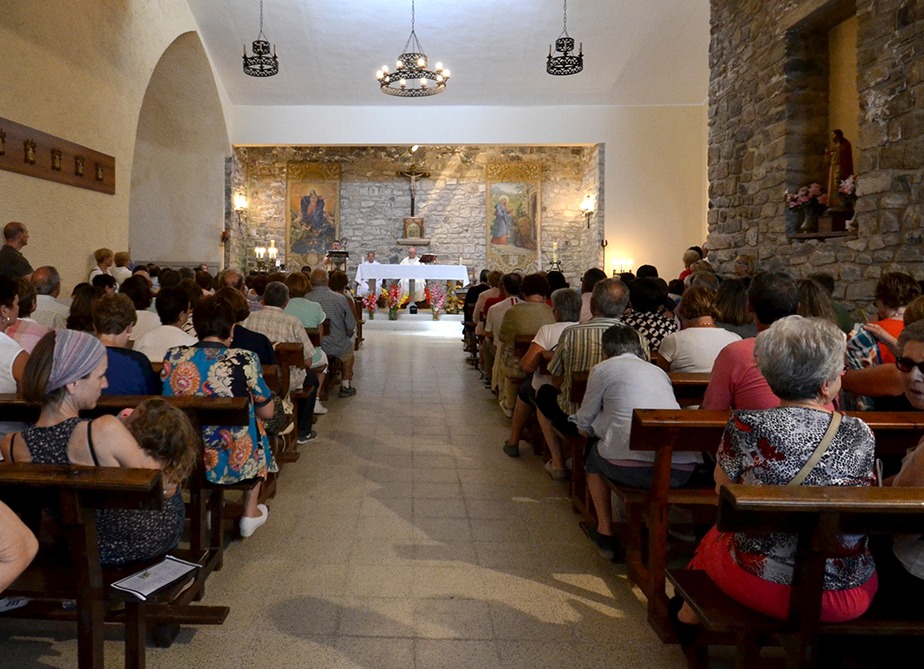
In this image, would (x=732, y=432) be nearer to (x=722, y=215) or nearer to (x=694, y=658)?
(x=694, y=658)

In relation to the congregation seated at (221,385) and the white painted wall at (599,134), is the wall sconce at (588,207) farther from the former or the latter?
the congregation seated at (221,385)

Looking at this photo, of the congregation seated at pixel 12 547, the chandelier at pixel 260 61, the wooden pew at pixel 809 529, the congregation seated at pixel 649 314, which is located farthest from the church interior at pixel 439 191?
the chandelier at pixel 260 61

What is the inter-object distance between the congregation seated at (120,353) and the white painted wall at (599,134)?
12.2 meters

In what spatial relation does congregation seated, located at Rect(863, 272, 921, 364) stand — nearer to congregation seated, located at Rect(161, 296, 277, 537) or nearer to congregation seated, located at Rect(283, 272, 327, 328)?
congregation seated, located at Rect(161, 296, 277, 537)

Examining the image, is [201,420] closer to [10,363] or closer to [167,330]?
[10,363]

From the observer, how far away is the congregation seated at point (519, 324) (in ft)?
17.9

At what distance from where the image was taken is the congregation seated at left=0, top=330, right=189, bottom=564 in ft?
6.97

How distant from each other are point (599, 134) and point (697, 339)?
38.9 feet

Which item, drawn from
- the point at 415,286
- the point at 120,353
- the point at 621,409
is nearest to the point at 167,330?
the point at 120,353

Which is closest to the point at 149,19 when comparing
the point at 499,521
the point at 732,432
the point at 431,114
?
the point at 431,114

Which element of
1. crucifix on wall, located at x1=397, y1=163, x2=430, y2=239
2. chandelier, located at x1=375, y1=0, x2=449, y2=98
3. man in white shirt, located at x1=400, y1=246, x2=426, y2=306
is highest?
chandelier, located at x1=375, y1=0, x2=449, y2=98

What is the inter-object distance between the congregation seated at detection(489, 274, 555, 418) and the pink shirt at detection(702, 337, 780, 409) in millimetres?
2311

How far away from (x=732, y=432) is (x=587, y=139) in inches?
535

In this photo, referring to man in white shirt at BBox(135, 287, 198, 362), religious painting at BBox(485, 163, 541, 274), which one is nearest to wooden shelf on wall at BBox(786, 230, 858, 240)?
man in white shirt at BBox(135, 287, 198, 362)
